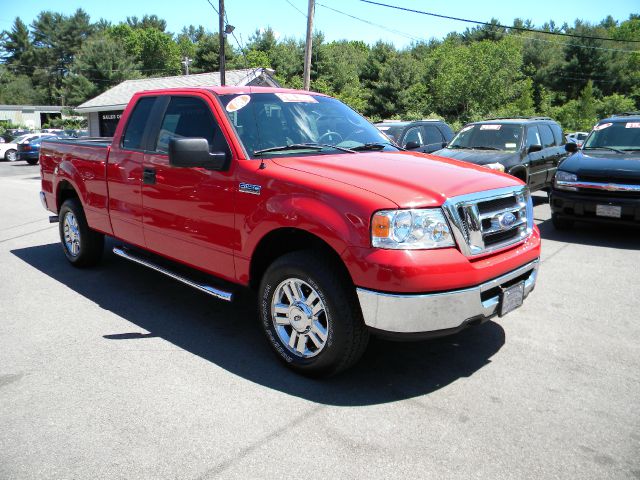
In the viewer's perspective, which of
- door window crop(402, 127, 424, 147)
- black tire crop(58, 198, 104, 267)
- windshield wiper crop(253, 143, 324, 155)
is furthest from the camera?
door window crop(402, 127, 424, 147)

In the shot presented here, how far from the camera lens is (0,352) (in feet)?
13.0

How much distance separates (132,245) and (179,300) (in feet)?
2.43

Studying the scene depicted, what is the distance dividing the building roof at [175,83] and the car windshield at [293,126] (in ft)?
66.7

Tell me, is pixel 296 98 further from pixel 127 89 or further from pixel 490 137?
pixel 127 89

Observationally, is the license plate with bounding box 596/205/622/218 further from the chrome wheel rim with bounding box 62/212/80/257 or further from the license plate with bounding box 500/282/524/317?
the chrome wheel rim with bounding box 62/212/80/257

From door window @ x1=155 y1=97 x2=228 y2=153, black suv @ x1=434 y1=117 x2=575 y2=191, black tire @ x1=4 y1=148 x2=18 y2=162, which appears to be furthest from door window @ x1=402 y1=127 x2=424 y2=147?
black tire @ x1=4 y1=148 x2=18 y2=162

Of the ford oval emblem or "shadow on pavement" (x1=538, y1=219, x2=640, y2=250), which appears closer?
the ford oval emblem

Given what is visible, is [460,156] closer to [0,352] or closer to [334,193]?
[334,193]

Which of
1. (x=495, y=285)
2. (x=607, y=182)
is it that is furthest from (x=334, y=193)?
(x=607, y=182)

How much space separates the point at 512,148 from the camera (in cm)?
997

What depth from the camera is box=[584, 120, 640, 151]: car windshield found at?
8.56 m

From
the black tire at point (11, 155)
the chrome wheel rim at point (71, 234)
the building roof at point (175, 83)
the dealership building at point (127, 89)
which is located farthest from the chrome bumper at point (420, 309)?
the black tire at point (11, 155)

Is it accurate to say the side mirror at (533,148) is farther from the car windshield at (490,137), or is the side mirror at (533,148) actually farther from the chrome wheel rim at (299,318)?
the chrome wheel rim at (299,318)

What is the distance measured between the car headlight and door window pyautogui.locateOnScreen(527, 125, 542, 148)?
6.98 feet
